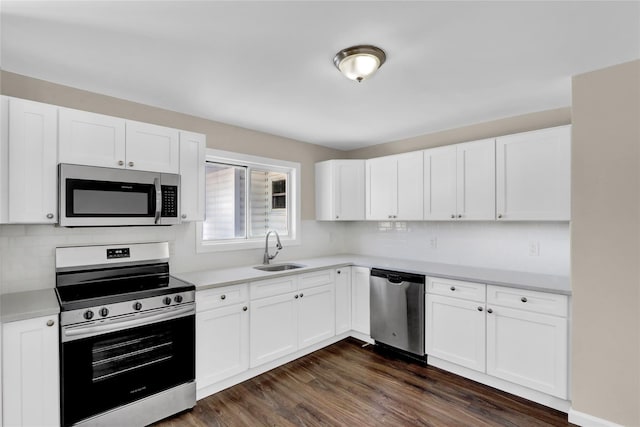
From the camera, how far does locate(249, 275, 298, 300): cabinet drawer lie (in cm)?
286

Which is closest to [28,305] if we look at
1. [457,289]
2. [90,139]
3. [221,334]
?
[90,139]

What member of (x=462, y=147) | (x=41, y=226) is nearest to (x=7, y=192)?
(x=41, y=226)

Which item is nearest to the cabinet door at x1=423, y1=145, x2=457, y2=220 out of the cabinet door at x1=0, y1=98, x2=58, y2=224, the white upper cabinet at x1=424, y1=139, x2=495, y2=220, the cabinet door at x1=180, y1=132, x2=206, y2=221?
the white upper cabinet at x1=424, y1=139, x2=495, y2=220

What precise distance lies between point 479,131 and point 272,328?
9.46ft

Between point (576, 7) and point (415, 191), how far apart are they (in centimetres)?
216

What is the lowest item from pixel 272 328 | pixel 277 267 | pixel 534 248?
pixel 272 328

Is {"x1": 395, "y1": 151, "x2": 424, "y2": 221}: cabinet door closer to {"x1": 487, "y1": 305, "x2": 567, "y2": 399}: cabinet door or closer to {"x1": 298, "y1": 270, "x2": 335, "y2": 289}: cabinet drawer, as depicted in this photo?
{"x1": 298, "y1": 270, "x2": 335, "y2": 289}: cabinet drawer

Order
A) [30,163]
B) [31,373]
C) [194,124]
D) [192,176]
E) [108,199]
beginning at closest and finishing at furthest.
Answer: [31,373] < [30,163] < [108,199] < [192,176] < [194,124]

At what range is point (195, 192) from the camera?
2771 mm

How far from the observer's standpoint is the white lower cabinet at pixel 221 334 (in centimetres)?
251

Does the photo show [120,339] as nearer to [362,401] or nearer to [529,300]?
[362,401]

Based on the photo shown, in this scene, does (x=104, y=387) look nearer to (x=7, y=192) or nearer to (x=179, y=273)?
(x=179, y=273)

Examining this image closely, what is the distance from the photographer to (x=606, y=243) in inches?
82.9

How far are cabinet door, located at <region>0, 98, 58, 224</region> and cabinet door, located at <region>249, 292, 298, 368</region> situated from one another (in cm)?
165
